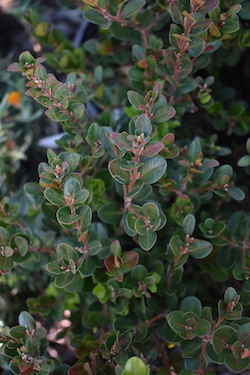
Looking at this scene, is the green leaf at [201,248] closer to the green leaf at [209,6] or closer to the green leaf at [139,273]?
the green leaf at [139,273]

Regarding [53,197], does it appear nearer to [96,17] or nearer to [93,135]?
[93,135]

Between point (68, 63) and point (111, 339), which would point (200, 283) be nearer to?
point (111, 339)

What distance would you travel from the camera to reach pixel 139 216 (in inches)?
27.8

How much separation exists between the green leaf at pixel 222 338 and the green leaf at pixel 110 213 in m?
0.26

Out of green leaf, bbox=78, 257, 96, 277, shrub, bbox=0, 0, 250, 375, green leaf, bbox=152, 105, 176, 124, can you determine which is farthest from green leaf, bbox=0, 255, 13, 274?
green leaf, bbox=152, 105, 176, 124

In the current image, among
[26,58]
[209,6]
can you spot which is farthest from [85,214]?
[209,6]

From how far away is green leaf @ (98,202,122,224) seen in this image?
0.81 m

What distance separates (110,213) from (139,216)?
12 cm

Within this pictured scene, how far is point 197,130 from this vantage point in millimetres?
1122

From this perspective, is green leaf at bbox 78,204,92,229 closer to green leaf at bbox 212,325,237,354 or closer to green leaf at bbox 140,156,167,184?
green leaf at bbox 140,156,167,184

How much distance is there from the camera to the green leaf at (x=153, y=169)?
0.66 metres

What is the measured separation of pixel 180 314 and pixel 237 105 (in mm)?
485

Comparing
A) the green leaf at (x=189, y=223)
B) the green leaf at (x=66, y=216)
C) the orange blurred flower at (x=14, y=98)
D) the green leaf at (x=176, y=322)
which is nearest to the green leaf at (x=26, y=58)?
the green leaf at (x=66, y=216)

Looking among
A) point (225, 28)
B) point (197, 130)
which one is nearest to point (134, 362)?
point (225, 28)
